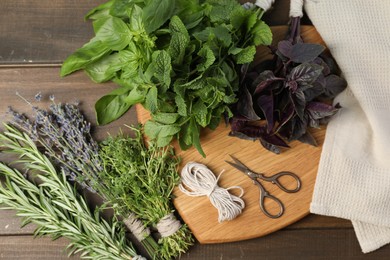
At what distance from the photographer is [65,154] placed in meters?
1.12

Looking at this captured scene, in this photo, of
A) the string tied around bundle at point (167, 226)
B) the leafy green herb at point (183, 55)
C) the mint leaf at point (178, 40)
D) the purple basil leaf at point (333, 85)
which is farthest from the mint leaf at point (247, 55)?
the string tied around bundle at point (167, 226)

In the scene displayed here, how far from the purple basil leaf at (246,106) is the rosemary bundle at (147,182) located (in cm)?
18

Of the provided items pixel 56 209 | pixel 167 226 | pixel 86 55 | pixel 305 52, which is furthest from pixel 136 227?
pixel 305 52

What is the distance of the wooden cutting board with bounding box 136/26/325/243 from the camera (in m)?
1.11

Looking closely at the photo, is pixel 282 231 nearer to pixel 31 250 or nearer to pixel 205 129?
pixel 205 129

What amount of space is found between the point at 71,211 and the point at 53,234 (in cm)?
6

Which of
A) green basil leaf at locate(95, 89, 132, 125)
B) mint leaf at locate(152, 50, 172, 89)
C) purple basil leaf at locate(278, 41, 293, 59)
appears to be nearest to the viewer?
mint leaf at locate(152, 50, 172, 89)

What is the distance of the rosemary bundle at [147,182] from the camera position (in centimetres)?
108

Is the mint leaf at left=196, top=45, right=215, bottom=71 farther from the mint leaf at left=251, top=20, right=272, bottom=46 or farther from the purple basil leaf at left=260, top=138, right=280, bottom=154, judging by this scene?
the purple basil leaf at left=260, top=138, right=280, bottom=154

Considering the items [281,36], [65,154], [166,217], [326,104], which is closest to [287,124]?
[326,104]

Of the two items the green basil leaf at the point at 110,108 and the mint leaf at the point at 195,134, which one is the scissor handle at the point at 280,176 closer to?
the mint leaf at the point at 195,134

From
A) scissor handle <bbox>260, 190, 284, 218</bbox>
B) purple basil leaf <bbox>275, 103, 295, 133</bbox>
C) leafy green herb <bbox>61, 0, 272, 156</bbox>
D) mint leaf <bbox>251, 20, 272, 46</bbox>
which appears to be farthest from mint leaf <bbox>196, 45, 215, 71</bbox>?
scissor handle <bbox>260, 190, 284, 218</bbox>

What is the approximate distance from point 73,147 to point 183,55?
13.6 inches

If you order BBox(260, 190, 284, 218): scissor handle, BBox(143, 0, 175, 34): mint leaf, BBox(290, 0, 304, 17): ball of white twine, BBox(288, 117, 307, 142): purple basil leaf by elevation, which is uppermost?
BBox(143, 0, 175, 34): mint leaf
